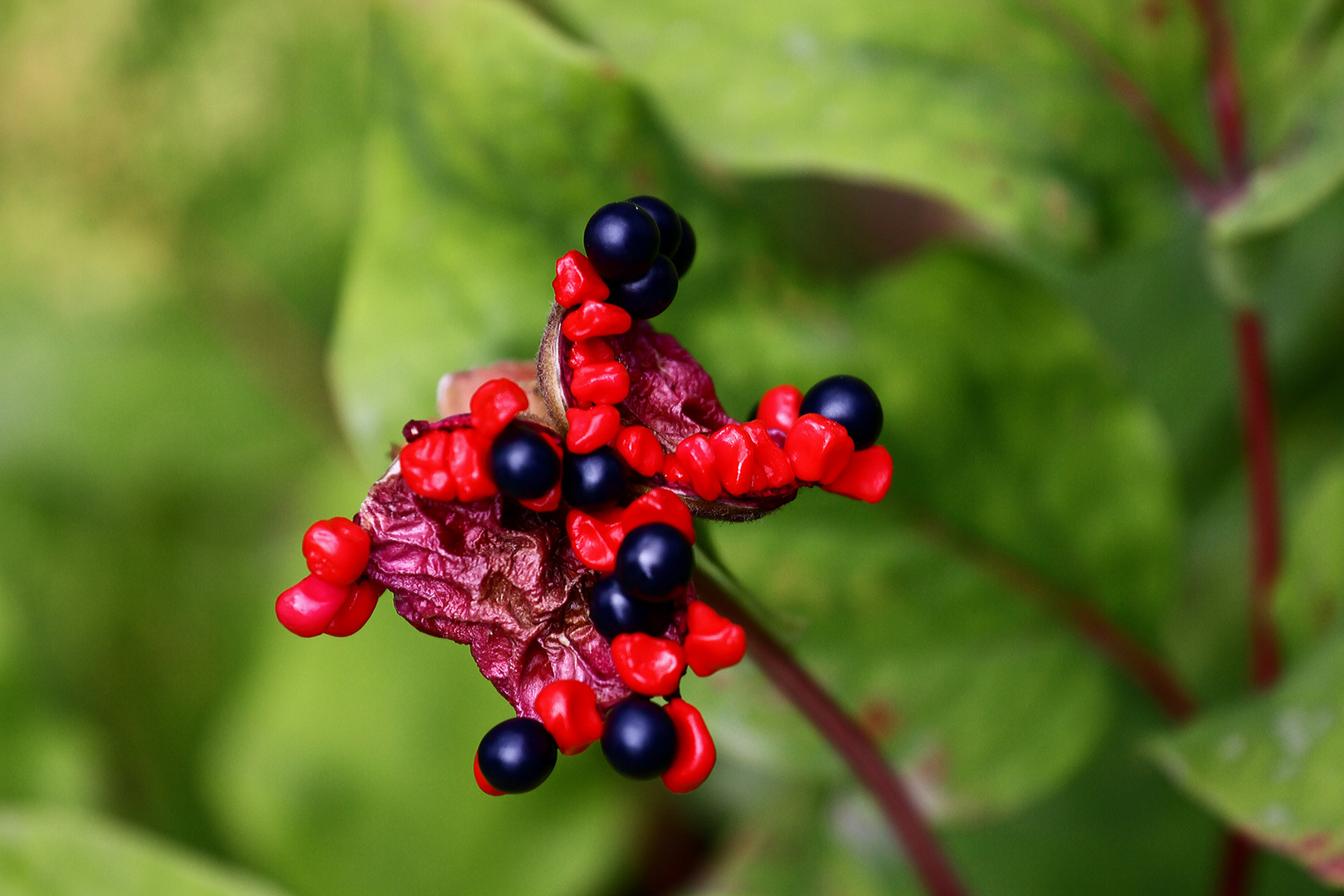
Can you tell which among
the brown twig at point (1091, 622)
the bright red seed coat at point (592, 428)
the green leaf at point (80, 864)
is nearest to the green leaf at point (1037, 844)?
the brown twig at point (1091, 622)

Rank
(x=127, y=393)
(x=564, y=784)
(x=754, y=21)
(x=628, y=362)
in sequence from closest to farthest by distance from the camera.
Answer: (x=628, y=362) < (x=754, y=21) < (x=564, y=784) < (x=127, y=393)

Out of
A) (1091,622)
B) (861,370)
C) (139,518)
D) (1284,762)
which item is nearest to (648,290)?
(861,370)

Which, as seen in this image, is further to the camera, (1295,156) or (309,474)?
(309,474)

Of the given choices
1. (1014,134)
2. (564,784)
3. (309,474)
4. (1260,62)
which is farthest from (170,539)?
(1260,62)

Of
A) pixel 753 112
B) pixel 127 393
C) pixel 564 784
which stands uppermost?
pixel 753 112

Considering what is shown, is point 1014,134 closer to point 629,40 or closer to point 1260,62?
point 1260,62

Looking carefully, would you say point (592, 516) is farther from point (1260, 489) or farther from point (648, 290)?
point (1260, 489)
